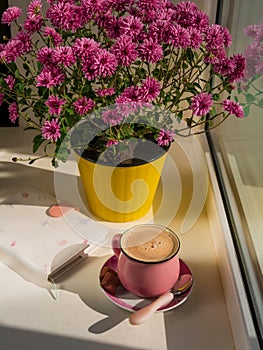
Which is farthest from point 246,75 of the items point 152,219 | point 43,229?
point 43,229

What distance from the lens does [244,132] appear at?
1.11 metres

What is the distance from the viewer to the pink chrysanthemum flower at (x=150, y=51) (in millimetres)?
854

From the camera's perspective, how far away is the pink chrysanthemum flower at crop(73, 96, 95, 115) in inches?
34.1

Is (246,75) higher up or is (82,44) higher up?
(82,44)

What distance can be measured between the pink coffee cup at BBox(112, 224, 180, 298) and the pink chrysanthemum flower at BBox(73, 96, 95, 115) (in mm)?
200

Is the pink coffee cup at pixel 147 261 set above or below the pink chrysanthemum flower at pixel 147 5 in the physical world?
below

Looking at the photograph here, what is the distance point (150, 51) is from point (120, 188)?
9.8 inches

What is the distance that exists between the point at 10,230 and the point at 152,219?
256 millimetres

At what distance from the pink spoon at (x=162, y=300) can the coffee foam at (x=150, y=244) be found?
0.06 meters

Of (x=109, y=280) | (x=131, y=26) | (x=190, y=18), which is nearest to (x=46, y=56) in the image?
(x=131, y=26)

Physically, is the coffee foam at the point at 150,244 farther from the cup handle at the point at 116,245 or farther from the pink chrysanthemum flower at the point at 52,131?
the pink chrysanthemum flower at the point at 52,131

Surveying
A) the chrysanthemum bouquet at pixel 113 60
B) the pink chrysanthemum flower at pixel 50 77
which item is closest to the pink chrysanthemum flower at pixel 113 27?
the chrysanthemum bouquet at pixel 113 60

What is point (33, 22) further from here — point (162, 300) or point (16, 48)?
point (162, 300)

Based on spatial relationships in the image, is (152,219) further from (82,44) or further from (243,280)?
(82,44)
